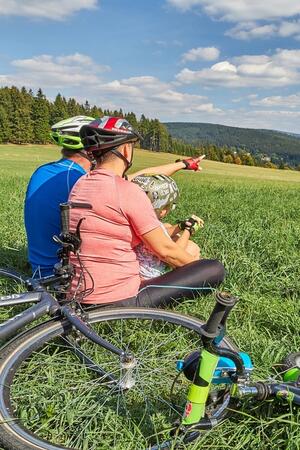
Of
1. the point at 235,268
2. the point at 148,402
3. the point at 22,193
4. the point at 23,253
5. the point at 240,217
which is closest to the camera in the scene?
the point at 148,402

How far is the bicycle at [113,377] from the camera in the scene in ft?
7.57

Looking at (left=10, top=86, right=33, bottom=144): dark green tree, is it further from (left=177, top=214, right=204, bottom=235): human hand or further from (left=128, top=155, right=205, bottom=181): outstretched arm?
(left=177, top=214, right=204, bottom=235): human hand

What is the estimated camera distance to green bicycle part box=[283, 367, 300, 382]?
266cm

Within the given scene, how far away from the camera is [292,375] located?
2.70 m

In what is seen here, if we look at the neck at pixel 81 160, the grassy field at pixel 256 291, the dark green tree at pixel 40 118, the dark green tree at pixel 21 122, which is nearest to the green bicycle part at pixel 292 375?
the grassy field at pixel 256 291

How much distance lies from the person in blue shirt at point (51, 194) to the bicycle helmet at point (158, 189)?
0.64m

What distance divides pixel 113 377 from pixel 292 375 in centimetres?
112

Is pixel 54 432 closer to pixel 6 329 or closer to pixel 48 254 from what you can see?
pixel 6 329

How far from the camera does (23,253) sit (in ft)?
20.0

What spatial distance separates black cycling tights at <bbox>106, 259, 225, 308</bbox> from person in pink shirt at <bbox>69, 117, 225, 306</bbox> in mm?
210

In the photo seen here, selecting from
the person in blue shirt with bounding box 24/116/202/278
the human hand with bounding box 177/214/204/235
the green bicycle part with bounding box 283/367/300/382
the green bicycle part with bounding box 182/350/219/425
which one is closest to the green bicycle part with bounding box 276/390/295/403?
the green bicycle part with bounding box 283/367/300/382

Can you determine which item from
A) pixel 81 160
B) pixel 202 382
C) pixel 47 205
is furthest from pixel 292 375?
pixel 81 160

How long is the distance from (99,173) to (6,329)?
4.30ft

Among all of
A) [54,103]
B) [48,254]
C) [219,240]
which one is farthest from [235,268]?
[54,103]
